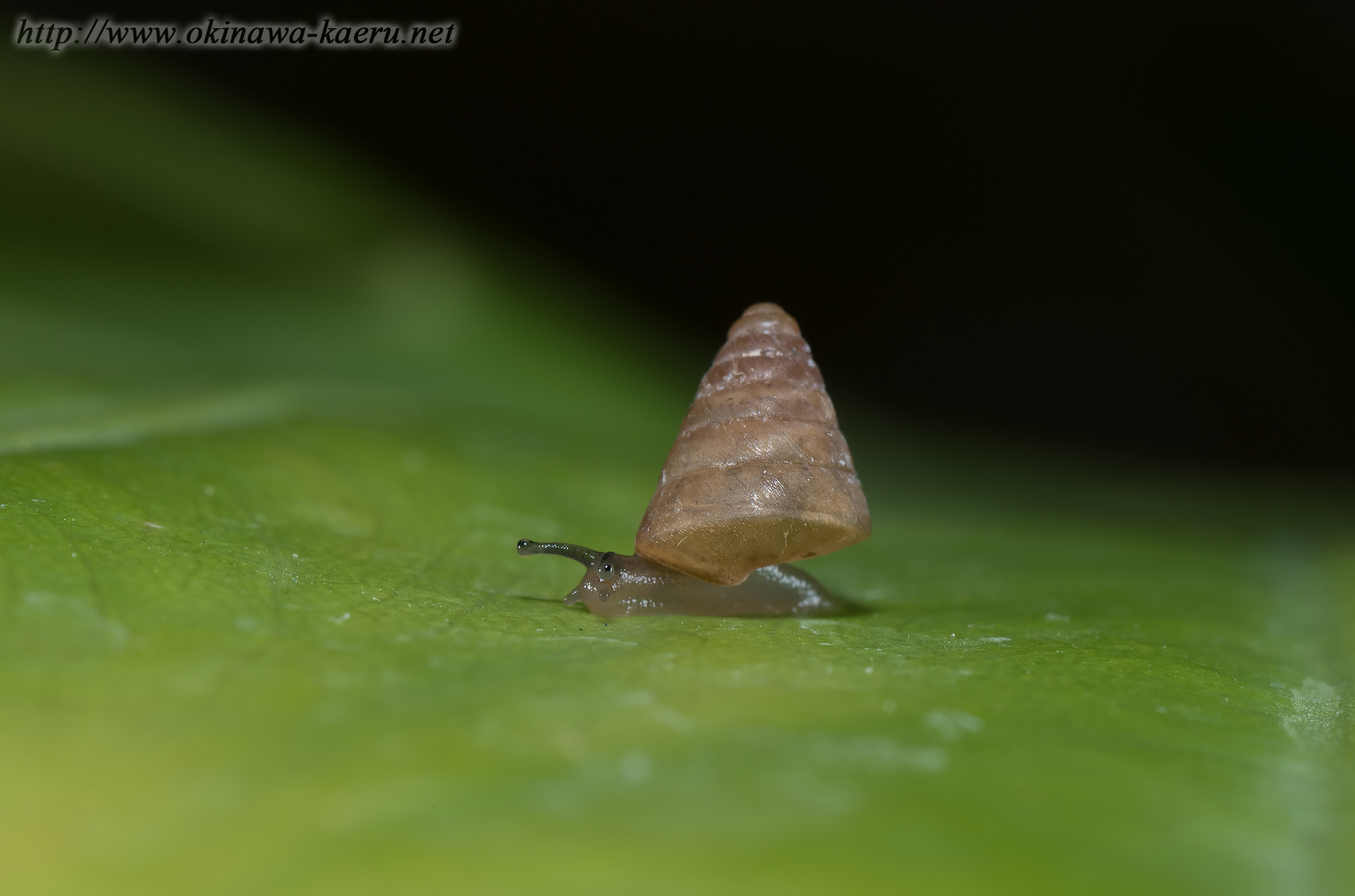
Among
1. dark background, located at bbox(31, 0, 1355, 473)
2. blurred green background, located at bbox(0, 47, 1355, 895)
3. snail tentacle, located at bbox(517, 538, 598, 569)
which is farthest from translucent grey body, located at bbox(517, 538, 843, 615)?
dark background, located at bbox(31, 0, 1355, 473)

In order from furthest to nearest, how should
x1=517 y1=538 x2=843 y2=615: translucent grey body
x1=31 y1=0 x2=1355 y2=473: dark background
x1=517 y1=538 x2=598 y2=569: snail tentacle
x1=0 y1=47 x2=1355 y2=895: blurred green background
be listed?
x1=31 y1=0 x2=1355 y2=473: dark background
x1=517 y1=538 x2=598 y2=569: snail tentacle
x1=517 y1=538 x2=843 y2=615: translucent grey body
x1=0 y1=47 x2=1355 y2=895: blurred green background

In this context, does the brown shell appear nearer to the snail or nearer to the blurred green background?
the snail

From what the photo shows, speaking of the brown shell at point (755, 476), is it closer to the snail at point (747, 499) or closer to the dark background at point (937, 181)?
the snail at point (747, 499)

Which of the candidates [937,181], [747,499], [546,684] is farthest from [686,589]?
[937,181]

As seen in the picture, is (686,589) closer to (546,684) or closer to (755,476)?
(755,476)

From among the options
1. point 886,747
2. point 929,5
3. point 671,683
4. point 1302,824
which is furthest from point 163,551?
point 929,5

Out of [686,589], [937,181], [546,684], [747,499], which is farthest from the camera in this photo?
[937,181]
